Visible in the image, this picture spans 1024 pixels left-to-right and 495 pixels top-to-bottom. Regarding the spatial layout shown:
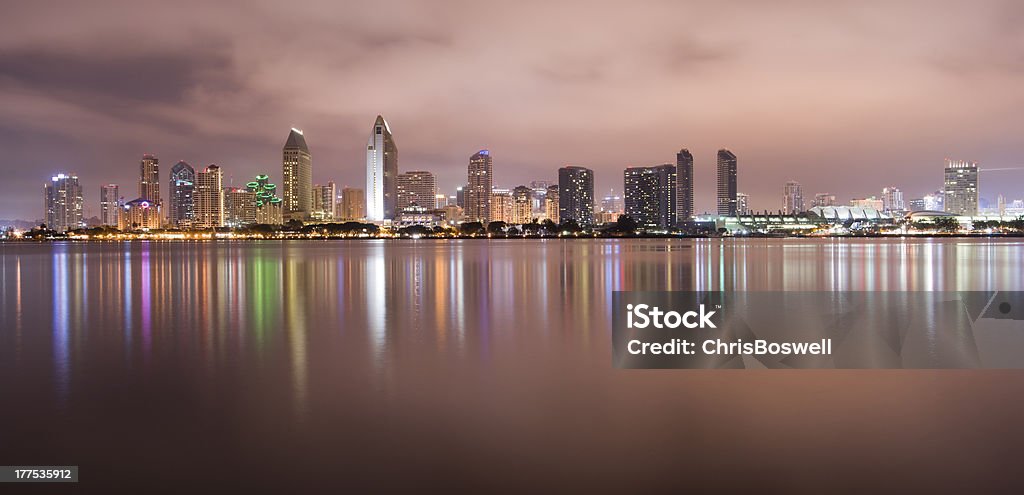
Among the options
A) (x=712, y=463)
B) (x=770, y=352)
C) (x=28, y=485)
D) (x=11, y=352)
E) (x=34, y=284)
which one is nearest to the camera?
(x=28, y=485)

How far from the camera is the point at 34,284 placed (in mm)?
37719

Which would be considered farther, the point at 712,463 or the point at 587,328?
the point at 587,328

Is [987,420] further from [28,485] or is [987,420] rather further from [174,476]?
[28,485]

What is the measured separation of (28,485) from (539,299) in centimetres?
1944

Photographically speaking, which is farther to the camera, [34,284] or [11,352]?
[34,284]

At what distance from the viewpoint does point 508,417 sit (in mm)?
9812

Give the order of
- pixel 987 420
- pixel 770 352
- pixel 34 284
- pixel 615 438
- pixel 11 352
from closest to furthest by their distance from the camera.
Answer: pixel 615 438 < pixel 987 420 < pixel 770 352 < pixel 11 352 < pixel 34 284

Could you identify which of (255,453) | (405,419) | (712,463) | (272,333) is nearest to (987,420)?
(712,463)

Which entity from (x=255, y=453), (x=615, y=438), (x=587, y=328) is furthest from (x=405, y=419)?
(x=587, y=328)

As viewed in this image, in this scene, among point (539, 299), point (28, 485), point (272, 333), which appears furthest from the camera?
point (539, 299)

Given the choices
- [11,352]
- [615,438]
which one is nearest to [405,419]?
[615,438]

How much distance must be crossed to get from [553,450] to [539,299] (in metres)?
17.5

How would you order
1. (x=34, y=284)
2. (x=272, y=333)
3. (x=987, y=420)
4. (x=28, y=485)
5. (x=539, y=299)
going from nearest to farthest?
(x=28, y=485)
(x=987, y=420)
(x=272, y=333)
(x=539, y=299)
(x=34, y=284)

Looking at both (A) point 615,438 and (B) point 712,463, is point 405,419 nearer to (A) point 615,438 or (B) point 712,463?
(A) point 615,438
